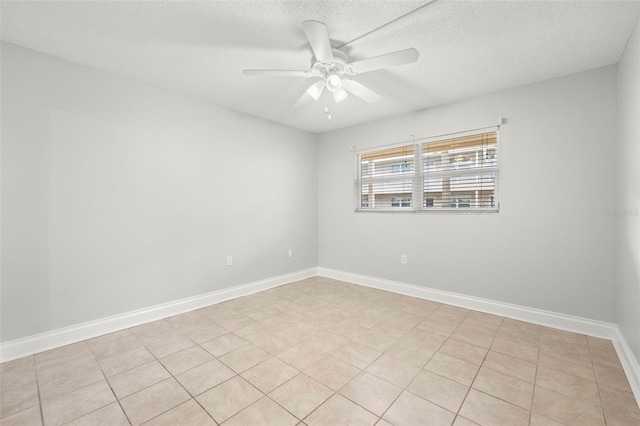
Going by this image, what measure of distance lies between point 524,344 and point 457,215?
149 centimetres

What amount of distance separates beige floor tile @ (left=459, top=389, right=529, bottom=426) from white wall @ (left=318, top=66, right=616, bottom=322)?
165cm

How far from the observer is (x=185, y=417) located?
5.16 feet

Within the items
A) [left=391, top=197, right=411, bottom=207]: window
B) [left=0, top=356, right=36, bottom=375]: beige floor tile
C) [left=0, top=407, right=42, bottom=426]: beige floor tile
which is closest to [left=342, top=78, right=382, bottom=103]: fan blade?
[left=391, top=197, right=411, bottom=207]: window

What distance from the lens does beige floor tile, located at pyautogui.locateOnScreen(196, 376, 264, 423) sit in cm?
162

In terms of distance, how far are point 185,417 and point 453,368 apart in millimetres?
1841

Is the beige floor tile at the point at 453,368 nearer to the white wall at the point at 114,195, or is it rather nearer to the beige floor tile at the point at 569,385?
the beige floor tile at the point at 569,385

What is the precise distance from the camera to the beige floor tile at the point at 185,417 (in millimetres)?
1528

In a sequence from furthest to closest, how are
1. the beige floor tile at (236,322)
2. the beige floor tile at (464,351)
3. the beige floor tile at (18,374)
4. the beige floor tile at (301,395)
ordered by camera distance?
the beige floor tile at (236,322), the beige floor tile at (464,351), the beige floor tile at (18,374), the beige floor tile at (301,395)

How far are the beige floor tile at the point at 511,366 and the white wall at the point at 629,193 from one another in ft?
2.11

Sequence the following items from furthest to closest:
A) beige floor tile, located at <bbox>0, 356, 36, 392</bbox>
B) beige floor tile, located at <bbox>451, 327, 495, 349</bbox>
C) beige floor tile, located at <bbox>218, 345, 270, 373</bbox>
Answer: beige floor tile, located at <bbox>451, 327, 495, 349</bbox>, beige floor tile, located at <bbox>218, 345, 270, 373</bbox>, beige floor tile, located at <bbox>0, 356, 36, 392</bbox>

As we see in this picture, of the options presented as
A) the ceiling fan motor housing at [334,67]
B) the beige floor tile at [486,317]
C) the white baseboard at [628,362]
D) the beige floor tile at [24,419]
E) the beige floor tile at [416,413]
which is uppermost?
the ceiling fan motor housing at [334,67]

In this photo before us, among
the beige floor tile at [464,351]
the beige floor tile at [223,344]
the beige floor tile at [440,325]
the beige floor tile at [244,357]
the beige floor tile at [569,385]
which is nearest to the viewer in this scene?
the beige floor tile at [569,385]

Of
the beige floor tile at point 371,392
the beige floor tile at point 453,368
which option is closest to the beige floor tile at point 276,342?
the beige floor tile at point 371,392

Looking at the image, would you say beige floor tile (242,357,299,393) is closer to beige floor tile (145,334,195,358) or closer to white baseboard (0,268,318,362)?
beige floor tile (145,334,195,358)
